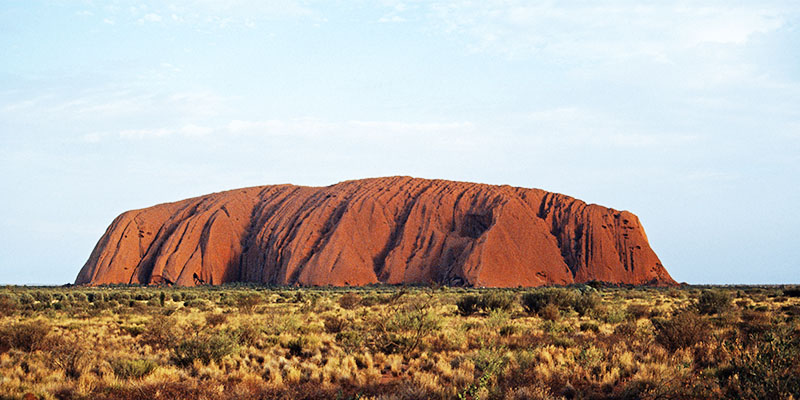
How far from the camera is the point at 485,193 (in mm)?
73688

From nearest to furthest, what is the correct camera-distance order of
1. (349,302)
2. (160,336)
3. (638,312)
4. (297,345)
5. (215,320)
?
(297,345)
(160,336)
(215,320)
(638,312)
(349,302)

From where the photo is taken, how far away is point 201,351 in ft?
37.0

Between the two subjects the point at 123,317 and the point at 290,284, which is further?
the point at 290,284

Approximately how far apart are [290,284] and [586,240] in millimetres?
38267

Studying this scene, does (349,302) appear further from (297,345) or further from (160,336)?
(297,345)

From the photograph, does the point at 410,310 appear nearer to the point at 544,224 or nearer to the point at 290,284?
the point at 290,284

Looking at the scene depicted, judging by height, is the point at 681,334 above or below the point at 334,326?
above

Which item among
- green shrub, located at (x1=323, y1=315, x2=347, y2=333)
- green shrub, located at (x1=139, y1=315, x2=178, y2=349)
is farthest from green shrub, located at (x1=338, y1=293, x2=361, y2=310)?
green shrub, located at (x1=139, y1=315, x2=178, y2=349)

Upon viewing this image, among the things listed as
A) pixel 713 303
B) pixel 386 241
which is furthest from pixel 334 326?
pixel 386 241

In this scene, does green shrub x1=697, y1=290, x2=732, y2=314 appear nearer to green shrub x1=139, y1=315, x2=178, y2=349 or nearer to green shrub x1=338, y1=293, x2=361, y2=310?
green shrub x1=338, y1=293, x2=361, y2=310

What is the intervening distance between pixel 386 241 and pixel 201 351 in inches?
2350

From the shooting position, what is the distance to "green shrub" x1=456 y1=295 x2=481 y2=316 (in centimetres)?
2255

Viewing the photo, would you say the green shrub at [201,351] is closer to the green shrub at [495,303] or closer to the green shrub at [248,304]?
the green shrub at [248,304]

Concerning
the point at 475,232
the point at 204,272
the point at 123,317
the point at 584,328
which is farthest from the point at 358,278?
the point at 584,328
